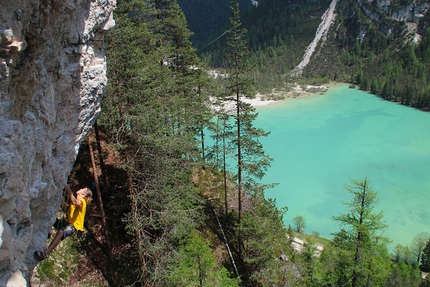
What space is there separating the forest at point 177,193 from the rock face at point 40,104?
2947 millimetres

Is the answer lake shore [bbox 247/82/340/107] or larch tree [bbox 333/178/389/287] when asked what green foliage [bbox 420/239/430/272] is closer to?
larch tree [bbox 333/178/389/287]

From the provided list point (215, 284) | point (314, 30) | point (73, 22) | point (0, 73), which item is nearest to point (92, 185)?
point (215, 284)

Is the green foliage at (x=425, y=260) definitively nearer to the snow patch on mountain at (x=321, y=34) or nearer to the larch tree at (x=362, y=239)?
the larch tree at (x=362, y=239)

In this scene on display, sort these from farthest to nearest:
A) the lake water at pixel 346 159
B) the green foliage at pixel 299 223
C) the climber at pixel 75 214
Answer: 1. the lake water at pixel 346 159
2. the green foliage at pixel 299 223
3. the climber at pixel 75 214

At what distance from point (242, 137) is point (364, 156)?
140ft

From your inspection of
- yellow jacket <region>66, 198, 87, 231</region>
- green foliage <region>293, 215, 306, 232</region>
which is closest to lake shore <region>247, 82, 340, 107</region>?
green foliage <region>293, 215, 306, 232</region>

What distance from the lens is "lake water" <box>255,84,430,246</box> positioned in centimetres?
3647

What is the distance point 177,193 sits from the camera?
12375 mm

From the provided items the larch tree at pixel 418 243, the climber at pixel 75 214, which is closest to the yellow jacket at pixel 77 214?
the climber at pixel 75 214

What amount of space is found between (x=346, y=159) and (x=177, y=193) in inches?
1697

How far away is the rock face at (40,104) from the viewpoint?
3.92 m

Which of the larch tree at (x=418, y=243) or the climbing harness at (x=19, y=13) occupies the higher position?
the climbing harness at (x=19, y=13)

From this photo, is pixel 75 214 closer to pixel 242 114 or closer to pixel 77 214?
pixel 77 214

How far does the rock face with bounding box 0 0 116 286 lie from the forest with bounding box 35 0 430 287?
295 centimetres
